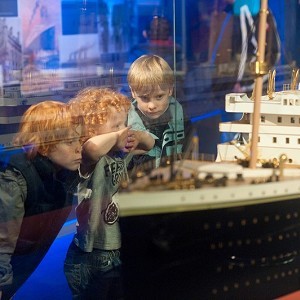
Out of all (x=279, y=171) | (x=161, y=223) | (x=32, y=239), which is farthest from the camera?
(x=32, y=239)

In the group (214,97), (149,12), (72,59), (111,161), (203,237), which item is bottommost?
(203,237)

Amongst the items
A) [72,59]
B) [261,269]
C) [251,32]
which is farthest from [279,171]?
[72,59]

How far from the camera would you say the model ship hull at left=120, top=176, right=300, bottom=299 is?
141 centimetres

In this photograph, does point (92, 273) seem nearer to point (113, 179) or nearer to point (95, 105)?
point (113, 179)

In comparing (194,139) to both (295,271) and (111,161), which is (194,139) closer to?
(111,161)

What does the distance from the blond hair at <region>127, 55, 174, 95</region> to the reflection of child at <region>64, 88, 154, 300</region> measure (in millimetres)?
55

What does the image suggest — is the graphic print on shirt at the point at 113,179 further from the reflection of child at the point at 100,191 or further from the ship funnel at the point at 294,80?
the ship funnel at the point at 294,80

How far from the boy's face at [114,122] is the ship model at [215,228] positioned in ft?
0.97

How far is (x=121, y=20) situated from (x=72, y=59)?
19 centimetres

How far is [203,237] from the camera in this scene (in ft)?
4.79

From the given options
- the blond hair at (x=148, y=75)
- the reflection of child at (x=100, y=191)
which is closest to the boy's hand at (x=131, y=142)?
the reflection of child at (x=100, y=191)

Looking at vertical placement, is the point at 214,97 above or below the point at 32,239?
above

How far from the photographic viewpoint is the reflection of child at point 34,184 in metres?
1.71

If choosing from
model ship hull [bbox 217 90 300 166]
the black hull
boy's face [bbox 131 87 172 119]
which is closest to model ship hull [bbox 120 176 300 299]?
the black hull
